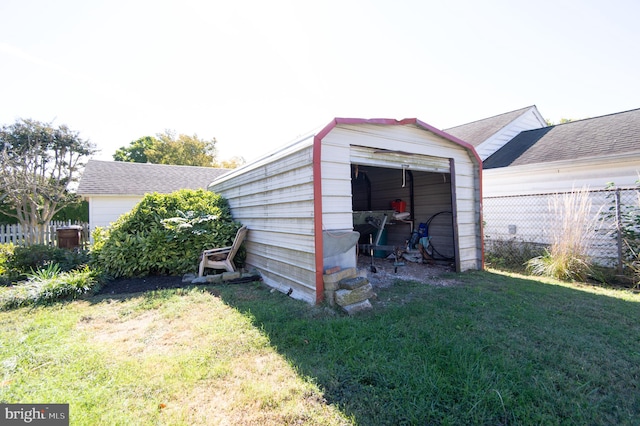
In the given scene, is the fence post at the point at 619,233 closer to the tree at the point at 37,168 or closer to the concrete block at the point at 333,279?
the concrete block at the point at 333,279

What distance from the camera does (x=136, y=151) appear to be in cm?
2844

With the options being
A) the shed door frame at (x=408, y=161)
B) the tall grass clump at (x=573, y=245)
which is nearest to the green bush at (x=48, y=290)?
the shed door frame at (x=408, y=161)

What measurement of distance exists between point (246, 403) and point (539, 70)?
1133cm

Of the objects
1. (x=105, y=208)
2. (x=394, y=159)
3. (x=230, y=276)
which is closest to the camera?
(x=394, y=159)

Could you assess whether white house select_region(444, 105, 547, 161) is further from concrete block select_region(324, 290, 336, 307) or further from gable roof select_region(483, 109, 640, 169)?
concrete block select_region(324, 290, 336, 307)

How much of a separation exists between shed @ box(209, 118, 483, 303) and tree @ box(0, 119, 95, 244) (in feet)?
26.8

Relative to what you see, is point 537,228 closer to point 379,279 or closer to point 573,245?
point 573,245

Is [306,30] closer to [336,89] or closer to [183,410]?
[336,89]

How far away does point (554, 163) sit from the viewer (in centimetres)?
713

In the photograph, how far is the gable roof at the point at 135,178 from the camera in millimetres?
10898

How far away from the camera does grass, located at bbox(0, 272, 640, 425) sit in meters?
1.80

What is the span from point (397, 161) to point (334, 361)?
3.48 metres

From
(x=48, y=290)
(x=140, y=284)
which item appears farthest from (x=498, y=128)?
(x=48, y=290)

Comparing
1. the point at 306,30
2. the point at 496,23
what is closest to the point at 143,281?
the point at 306,30
